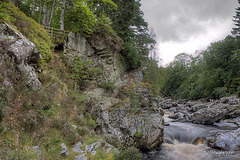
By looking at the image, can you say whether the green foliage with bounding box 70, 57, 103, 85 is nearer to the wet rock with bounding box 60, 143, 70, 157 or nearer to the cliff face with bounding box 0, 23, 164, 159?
the cliff face with bounding box 0, 23, 164, 159

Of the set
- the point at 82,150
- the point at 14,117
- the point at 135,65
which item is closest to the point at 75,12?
the point at 135,65

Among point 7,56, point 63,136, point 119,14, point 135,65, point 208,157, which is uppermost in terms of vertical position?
point 119,14

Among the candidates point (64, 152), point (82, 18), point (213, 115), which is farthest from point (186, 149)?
point (82, 18)

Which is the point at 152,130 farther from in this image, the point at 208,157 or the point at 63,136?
the point at 63,136

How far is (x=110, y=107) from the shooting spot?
1057cm

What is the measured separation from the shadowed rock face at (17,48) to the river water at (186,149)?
8.07 meters

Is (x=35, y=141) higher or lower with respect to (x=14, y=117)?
lower

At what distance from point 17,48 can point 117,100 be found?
7808mm

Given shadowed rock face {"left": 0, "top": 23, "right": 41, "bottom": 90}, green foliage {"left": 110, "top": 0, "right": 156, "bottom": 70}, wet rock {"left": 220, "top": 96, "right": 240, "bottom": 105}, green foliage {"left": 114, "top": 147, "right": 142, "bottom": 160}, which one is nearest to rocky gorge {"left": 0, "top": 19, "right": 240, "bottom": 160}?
shadowed rock face {"left": 0, "top": 23, "right": 41, "bottom": 90}

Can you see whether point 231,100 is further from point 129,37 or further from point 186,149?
point 129,37

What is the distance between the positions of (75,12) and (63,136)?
37.6ft

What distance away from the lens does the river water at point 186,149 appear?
324 inches

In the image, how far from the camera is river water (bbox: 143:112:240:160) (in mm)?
8234

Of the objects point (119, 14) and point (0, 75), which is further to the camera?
point (119, 14)
